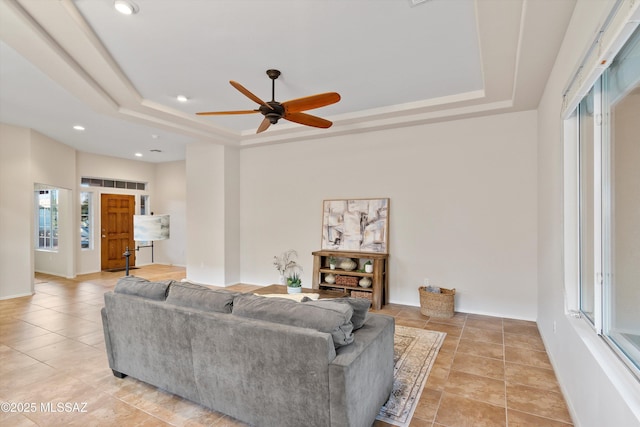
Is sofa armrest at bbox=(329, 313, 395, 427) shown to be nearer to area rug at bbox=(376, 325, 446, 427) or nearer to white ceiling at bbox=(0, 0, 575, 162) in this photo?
area rug at bbox=(376, 325, 446, 427)

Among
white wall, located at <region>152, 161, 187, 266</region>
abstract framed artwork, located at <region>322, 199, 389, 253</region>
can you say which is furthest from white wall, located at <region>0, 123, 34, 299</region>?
abstract framed artwork, located at <region>322, 199, 389, 253</region>

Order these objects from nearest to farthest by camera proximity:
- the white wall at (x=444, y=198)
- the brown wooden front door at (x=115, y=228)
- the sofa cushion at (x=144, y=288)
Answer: the sofa cushion at (x=144, y=288) < the white wall at (x=444, y=198) < the brown wooden front door at (x=115, y=228)

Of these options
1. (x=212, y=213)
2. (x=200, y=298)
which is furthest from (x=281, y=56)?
(x=212, y=213)

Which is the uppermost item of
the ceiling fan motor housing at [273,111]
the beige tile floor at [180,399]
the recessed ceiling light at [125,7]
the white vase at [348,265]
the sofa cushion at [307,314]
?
the recessed ceiling light at [125,7]

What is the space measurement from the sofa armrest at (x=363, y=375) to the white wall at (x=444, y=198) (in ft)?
8.50

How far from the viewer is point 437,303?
166 inches

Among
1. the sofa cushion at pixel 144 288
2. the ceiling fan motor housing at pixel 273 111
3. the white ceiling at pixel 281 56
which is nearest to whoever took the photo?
the white ceiling at pixel 281 56

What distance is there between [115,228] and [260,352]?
790 centimetres

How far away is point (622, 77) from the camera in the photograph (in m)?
1.61

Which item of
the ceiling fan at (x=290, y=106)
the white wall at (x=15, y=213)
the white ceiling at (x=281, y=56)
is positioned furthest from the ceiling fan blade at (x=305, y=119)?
the white wall at (x=15, y=213)

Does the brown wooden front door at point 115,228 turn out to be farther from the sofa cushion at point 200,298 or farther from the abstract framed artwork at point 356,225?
the sofa cushion at point 200,298

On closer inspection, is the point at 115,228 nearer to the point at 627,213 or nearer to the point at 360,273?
the point at 360,273

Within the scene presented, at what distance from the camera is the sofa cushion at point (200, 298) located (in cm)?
218

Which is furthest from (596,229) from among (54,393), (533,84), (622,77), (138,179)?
(138,179)
